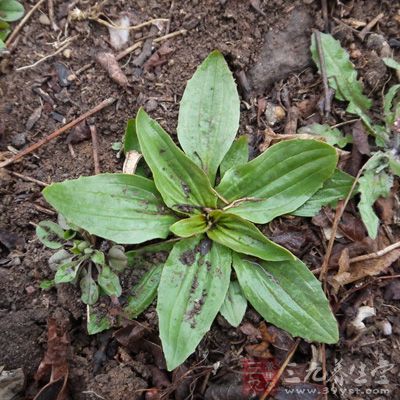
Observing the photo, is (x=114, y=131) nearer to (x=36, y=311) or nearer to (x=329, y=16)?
(x=36, y=311)

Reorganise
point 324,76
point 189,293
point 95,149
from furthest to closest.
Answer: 1. point 324,76
2. point 95,149
3. point 189,293

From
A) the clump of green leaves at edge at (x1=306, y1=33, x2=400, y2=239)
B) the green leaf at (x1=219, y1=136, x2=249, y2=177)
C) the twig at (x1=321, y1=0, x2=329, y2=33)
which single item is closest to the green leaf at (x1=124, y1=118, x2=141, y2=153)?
the green leaf at (x1=219, y1=136, x2=249, y2=177)

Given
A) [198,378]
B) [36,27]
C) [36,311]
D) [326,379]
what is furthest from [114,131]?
[326,379]

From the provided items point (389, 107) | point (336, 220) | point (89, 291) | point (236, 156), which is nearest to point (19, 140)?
point (89, 291)

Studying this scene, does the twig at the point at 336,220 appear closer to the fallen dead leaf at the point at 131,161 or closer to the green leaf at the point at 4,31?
the fallen dead leaf at the point at 131,161

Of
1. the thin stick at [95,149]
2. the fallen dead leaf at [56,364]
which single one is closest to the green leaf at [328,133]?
the thin stick at [95,149]

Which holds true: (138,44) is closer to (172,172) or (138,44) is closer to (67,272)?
(172,172)
